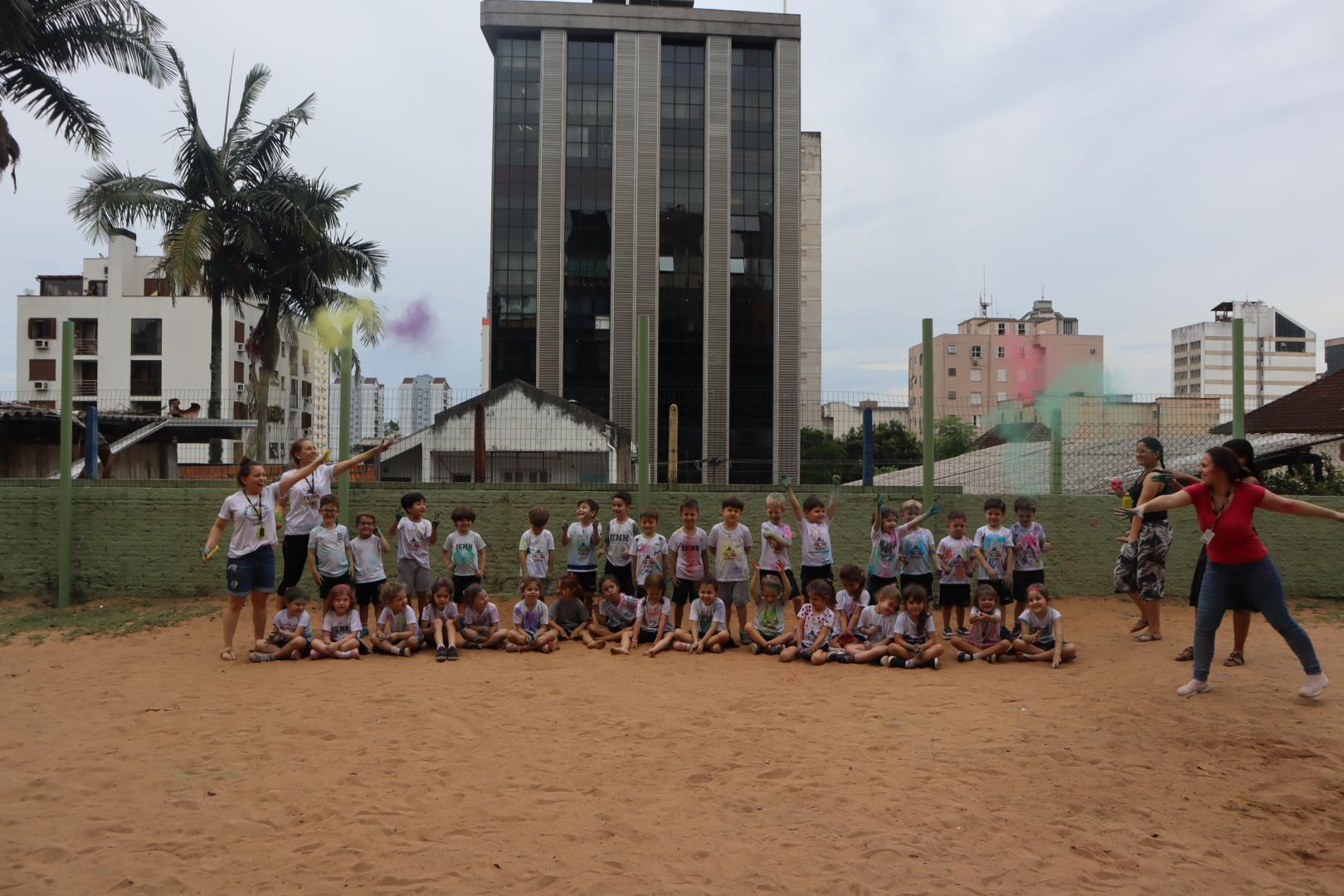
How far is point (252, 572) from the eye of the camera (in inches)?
277

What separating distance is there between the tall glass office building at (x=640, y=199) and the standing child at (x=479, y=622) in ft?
115

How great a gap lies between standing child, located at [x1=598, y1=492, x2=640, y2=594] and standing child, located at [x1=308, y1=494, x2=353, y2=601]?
2208 mm

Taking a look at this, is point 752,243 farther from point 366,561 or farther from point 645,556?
point 366,561

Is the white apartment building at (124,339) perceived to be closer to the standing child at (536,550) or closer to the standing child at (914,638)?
the standing child at (536,550)

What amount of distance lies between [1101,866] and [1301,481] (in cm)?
1060

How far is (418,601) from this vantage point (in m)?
7.96

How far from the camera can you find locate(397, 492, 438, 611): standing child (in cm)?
792

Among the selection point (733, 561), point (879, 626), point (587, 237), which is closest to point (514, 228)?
point (587, 237)

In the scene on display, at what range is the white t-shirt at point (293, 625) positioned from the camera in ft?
23.5

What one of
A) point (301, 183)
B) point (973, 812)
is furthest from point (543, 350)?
point (973, 812)

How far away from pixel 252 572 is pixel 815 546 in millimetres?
4511

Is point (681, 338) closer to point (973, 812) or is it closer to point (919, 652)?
point (919, 652)

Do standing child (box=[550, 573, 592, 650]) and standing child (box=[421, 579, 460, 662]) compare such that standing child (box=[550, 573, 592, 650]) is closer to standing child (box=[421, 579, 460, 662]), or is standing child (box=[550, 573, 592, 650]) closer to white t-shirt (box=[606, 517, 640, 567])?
white t-shirt (box=[606, 517, 640, 567])

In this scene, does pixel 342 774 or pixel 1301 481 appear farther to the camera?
pixel 1301 481
